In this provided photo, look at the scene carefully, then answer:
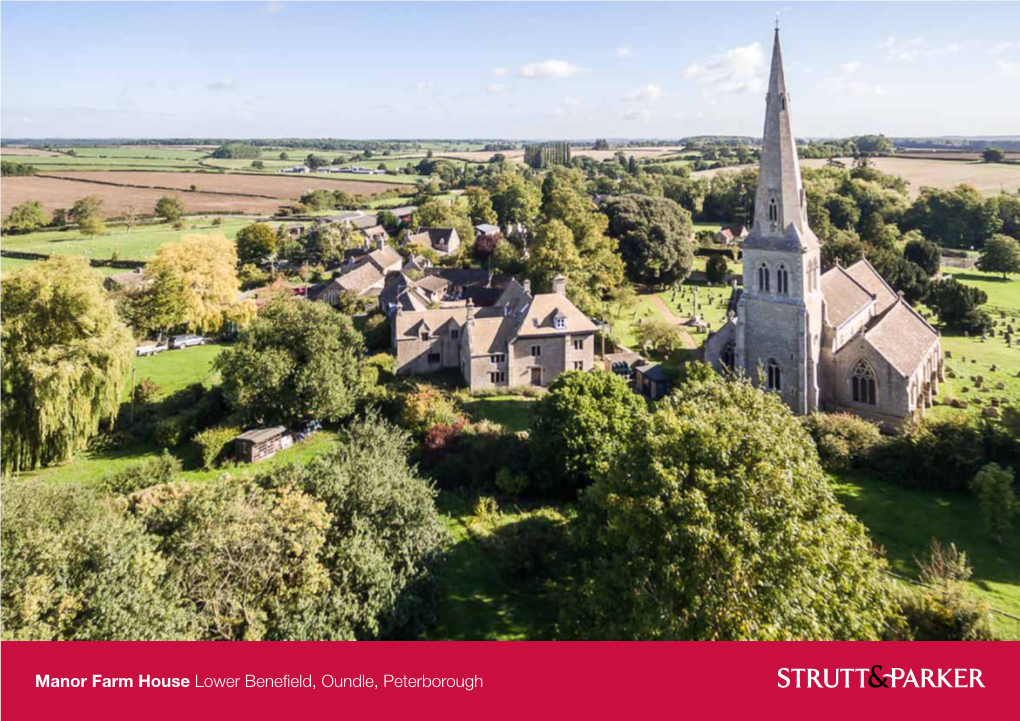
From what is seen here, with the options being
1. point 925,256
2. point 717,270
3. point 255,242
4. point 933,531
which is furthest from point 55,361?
point 925,256

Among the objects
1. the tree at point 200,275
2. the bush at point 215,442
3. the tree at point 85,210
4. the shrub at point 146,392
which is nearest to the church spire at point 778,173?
the bush at point 215,442

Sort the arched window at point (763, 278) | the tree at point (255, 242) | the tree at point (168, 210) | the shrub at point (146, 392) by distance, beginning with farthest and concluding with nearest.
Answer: the tree at point (168, 210)
the tree at point (255, 242)
the shrub at point (146, 392)
the arched window at point (763, 278)

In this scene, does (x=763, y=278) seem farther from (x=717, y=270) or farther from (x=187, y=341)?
(x=187, y=341)

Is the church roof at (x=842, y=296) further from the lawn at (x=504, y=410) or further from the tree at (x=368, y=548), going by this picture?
the tree at (x=368, y=548)
